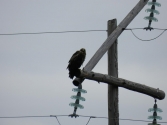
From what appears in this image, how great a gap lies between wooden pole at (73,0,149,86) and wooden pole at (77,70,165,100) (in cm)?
15

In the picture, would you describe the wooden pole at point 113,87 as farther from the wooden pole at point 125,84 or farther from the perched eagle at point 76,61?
the perched eagle at point 76,61

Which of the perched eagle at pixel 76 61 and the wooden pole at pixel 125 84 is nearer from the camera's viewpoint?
the perched eagle at pixel 76 61

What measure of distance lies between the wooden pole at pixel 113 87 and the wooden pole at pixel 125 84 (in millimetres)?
263

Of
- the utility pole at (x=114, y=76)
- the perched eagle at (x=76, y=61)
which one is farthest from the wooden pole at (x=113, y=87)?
the perched eagle at (x=76, y=61)

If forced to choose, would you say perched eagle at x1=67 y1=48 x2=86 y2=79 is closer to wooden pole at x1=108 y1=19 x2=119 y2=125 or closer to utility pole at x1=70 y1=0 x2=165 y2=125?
utility pole at x1=70 y1=0 x2=165 y2=125

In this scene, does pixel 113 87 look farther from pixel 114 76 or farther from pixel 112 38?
pixel 112 38

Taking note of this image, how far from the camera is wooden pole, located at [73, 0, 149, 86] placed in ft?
44.8

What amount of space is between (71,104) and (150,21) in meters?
3.03

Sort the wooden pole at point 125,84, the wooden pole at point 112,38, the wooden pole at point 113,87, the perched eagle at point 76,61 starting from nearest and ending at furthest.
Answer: the perched eagle at point 76,61 < the wooden pole at point 125,84 < the wooden pole at point 112,38 < the wooden pole at point 113,87

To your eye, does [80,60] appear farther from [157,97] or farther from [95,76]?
[157,97]

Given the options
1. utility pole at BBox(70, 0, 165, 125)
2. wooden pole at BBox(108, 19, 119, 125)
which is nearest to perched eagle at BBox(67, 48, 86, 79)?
utility pole at BBox(70, 0, 165, 125)

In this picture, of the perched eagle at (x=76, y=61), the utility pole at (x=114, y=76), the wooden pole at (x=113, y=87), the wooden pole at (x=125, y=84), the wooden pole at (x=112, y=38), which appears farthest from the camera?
the wooden pole at (x=113, y=87)

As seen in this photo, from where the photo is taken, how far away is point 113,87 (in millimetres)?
14727

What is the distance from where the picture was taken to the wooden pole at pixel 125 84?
1353 centimetres
